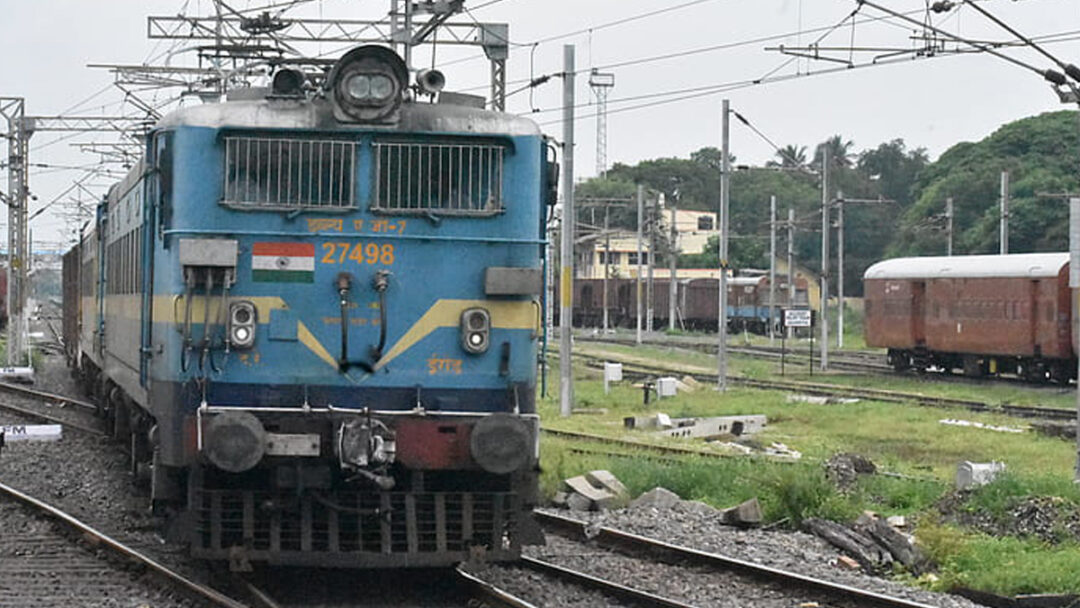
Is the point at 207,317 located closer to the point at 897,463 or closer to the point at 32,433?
the point at 32,433

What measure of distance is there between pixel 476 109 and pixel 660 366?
121 ft

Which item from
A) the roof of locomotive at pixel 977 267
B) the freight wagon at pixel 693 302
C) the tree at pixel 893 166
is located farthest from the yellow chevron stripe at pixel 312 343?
the tree at pixel 893 166

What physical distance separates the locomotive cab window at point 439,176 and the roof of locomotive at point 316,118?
0.10m

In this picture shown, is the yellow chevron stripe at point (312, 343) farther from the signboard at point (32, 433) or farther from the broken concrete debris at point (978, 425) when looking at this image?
the broken concrete debris at point (978, 425)

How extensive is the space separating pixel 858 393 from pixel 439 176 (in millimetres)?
25620

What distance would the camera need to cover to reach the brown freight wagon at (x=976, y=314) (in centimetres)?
3762

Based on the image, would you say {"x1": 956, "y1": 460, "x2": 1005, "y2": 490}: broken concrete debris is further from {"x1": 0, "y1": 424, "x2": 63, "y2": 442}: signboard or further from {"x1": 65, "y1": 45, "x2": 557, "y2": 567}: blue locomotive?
{"x1": 0, "y1": 424, "x2": 63, "y2": 442}: signboard

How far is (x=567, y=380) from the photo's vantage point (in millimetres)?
28469

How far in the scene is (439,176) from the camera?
10945 millimetres

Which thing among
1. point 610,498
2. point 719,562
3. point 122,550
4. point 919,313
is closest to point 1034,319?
point 919,313

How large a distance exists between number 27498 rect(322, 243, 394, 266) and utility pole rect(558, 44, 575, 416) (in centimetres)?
1574

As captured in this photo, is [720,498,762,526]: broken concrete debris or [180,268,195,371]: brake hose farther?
[720,498,762,526]: broken concrete debris

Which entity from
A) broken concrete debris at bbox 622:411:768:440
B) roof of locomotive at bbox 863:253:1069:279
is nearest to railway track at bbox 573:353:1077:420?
roof of locomotive at bbox 863:253:1069:279

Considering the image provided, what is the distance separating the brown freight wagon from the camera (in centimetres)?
3762
